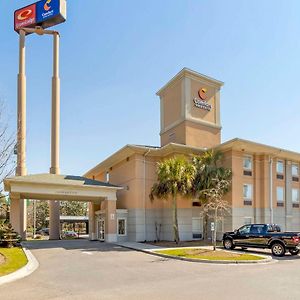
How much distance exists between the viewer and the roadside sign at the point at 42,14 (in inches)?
2021

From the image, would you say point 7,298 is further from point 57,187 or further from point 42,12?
point 42,12

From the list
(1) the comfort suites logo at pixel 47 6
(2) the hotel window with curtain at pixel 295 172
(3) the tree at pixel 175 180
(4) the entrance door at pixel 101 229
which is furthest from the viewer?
(1) the comfort suites logo at pixel 47 6

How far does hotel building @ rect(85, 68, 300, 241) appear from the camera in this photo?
31.3 m

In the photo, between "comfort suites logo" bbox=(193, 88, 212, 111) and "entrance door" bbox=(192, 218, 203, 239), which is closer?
"entrance door" bbox=(192, 218, 203, 239)

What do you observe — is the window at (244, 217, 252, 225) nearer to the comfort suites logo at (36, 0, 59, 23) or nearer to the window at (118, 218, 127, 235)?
the window at (118, 218, 127, 235)

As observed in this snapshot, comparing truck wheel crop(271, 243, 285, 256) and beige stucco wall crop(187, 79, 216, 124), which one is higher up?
beige stucco wall crop(187, 79, 216, 124)

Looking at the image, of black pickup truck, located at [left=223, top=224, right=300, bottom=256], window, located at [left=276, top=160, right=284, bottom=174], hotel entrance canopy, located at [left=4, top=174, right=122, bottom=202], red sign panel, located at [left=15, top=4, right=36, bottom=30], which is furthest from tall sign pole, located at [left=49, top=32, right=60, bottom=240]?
black pickup truck, located at [left=223, top=224, right=300, bottom=256]

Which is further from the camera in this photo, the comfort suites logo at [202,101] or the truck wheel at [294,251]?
the comfort suites logo at [202,101]

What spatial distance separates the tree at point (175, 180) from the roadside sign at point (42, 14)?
34.3m

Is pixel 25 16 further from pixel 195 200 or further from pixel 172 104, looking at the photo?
pixel 195 200

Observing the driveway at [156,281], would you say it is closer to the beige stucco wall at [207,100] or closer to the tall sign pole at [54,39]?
the beige stucco wall at [207,100]

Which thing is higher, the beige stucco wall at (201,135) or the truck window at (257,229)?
the beige stucco wall at (201,135)

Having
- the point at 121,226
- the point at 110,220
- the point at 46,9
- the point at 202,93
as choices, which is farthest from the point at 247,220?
the point at 46,9

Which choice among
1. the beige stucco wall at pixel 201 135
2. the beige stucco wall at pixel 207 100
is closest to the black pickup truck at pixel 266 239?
the beige stucco wall at pixel 201 135
